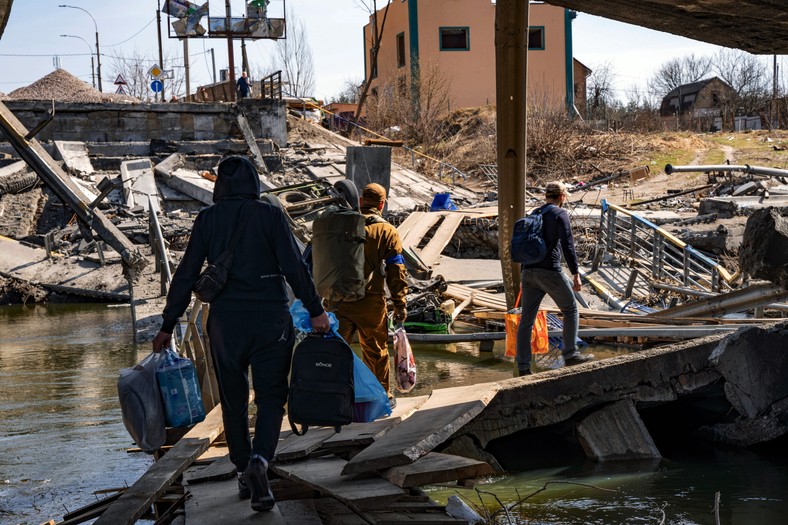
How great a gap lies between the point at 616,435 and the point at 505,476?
976 mm

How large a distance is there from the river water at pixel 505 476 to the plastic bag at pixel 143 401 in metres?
1.12

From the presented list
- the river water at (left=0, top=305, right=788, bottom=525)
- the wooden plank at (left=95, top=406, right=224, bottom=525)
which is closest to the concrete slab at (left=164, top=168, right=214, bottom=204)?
the river water at (left=0, top=305, right=788, bottom=525)

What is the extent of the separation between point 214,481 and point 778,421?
4.27 metres

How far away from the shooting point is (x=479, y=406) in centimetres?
672

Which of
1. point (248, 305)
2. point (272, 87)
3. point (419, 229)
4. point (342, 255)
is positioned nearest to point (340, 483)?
point (248, 305)

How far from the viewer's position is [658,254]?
1417 centimetres

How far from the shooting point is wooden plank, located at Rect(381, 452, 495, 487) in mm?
5242

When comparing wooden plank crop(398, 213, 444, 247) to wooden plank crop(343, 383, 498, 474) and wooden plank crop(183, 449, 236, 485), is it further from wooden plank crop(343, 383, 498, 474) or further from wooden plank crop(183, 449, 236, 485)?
wooden plank crop(183, 449, 236, 485)

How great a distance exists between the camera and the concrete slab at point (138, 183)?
28.0 m

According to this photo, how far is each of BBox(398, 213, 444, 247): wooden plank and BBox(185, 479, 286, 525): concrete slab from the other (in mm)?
13506

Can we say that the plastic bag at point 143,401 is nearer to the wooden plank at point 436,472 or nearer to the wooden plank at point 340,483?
the wooden plank at point 340,483

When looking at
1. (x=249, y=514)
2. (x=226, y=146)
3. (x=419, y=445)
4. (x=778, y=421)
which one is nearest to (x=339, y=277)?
(x=419, y=445)

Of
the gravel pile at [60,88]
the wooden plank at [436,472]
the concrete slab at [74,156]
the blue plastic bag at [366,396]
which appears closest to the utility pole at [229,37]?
the concrete slab at [74,156]

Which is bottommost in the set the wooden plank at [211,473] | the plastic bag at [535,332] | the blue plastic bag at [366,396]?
the plastic bag at [535,332]
